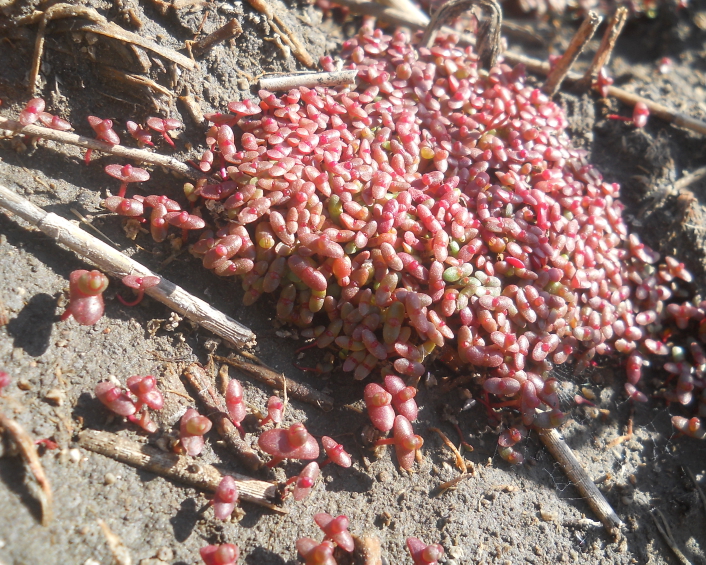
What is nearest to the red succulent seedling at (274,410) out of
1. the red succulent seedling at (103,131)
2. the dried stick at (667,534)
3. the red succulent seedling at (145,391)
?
the red succulent seedling at (145,391)

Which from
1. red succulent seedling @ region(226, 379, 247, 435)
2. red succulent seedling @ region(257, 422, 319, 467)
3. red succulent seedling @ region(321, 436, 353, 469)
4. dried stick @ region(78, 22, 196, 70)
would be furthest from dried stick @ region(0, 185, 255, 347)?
dried stick @ region(78, 22, 196, 70)

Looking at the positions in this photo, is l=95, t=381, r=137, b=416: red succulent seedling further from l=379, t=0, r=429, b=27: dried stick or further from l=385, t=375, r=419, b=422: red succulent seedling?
l=379, t=0, r=429, b=27: dried stick

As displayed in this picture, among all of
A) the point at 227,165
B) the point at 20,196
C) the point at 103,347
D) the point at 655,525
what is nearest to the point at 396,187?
the point at 227,165

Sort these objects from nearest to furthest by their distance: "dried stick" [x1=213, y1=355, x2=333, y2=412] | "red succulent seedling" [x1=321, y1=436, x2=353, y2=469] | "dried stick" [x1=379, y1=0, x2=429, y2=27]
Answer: "red succulent seedling" [x1=321, y1=436, x2=353, y2=469] → "dried stick" [x1=213, y1=355, x2=333, y2=412] → "dried stick" [x1=379, y1=0, x2=429, y2=27]

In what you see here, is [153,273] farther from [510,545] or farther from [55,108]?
[510,545]

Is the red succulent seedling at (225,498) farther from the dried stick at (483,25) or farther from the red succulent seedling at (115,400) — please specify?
the dried stick at (483,25)

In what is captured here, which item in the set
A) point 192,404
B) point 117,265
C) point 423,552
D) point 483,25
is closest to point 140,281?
point 117,265

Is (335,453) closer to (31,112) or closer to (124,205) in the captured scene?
(124,205)

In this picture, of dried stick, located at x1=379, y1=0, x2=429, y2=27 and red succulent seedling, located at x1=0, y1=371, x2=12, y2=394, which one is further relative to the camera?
dried stick, located at x1=379, y1=0, x2=429, y2=27
